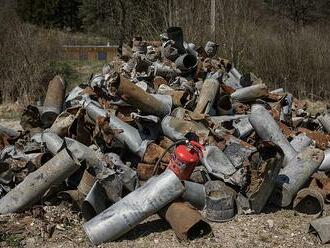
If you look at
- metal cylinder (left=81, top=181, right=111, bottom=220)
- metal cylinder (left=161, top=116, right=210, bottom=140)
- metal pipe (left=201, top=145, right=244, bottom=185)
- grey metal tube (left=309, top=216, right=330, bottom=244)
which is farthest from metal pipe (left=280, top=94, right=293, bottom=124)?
metal cylinder (left=81, top=181, right=111, bottom=220)

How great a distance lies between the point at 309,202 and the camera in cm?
405

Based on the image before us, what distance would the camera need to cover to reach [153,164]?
4.09 metres

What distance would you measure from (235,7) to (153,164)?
19.2ft

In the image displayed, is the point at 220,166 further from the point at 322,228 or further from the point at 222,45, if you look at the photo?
the point at 222,45

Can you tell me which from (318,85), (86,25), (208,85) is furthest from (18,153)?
(86,25)

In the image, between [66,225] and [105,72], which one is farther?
[105,72]

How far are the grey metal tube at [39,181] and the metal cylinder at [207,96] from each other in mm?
1538

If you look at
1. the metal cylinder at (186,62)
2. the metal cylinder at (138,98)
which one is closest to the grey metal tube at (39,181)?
the metal cylinder at (138,98)

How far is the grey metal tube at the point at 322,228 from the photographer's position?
352cm

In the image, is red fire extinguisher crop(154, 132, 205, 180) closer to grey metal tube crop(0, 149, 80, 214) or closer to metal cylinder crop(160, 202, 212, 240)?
metal cylinder crop(160, 202, 212, 240)

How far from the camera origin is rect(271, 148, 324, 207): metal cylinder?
4.04 meters

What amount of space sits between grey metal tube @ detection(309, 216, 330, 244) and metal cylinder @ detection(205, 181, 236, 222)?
0.62 m

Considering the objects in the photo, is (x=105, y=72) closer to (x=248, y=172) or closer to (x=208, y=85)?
(x=208, y=85)

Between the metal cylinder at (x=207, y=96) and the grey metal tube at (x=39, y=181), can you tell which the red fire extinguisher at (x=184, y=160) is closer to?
the grey metal tube at (x=39, y=181)
